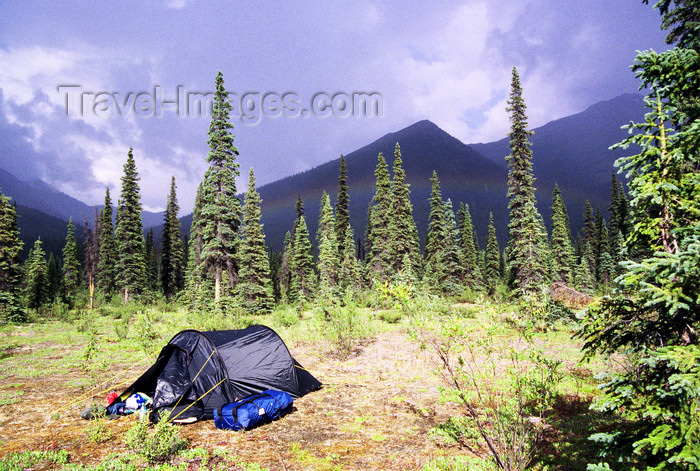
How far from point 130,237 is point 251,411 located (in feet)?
123

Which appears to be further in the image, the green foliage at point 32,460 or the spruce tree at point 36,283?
the spruce tree at point 36,283

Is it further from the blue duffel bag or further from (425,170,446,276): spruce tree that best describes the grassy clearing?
(425,170,446,276): spruce tree

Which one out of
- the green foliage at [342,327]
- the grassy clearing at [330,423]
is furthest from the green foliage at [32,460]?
the green foliage at [342,327]

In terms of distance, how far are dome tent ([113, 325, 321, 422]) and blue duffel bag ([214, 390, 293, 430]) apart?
0.60m

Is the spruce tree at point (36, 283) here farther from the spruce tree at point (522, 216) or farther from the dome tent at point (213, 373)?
the spruce tree at point (522, 216)

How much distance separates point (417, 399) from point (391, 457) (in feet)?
10.8

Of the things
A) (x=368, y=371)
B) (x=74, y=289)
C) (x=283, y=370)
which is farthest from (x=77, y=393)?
(x=74, y=289)

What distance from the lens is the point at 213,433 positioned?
780 centimetres

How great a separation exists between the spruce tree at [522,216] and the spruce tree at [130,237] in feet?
121

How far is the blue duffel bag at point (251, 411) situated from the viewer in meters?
Answer: 7.93

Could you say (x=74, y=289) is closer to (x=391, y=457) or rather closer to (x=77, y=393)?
(x=77, y=393)

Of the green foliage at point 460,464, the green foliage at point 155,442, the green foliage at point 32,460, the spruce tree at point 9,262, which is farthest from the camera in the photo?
the spruce tree at point 9,262

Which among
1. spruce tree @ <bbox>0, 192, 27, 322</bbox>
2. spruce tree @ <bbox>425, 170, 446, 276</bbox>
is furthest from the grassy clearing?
spruce tree @ <bbox>425, 170, 446, 276</bbox>

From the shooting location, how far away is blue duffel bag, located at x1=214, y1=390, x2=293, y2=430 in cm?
793
